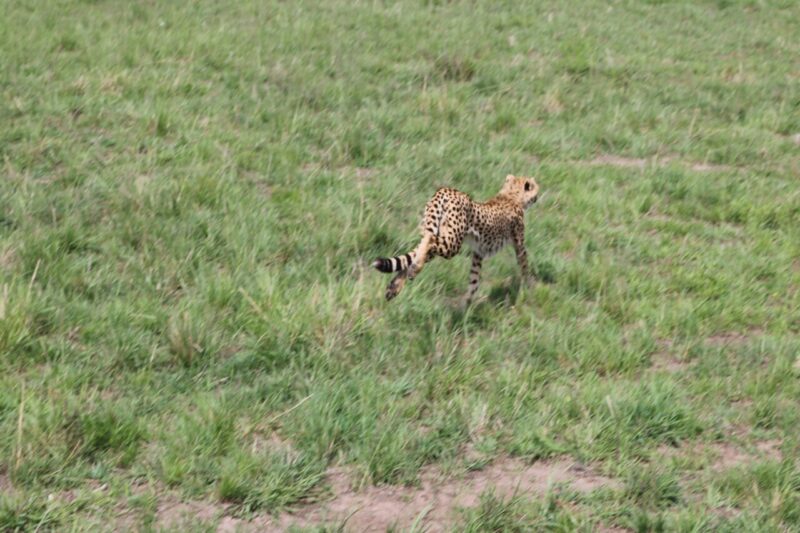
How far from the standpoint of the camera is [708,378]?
577 centimetres

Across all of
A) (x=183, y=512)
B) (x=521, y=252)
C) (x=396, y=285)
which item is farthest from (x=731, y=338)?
A: (x=183, y=512)

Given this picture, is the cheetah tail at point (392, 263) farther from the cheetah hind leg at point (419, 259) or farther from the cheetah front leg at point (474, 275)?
the cheetah front leg at point (474, 275)

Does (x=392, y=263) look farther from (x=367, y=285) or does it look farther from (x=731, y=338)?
(x=731, y=338)

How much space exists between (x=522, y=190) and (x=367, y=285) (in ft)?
5.46

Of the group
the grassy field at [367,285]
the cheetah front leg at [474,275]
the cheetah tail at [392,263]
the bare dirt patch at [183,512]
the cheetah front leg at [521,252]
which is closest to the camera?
the bare dirt patch at [183,512]

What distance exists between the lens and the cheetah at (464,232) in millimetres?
5816

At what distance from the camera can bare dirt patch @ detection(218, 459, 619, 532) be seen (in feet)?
14.3

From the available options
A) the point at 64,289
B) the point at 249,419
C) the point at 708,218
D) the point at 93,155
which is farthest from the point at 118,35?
the point at 249,419

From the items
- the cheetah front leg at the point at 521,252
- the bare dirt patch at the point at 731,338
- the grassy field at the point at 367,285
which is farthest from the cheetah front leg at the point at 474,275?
the bare dirt patch at the point at 731,338

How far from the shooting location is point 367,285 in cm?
606

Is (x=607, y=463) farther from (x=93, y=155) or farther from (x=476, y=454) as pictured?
(x=93, y=155)

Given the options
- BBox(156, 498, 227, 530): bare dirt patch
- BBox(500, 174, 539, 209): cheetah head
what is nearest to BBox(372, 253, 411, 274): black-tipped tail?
BBox(500, 174, 539, 209): cheetah head

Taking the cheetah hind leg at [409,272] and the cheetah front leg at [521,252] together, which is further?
the cheetah front leg at [521,252]

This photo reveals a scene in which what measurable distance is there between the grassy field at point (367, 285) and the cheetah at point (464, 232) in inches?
10.4
